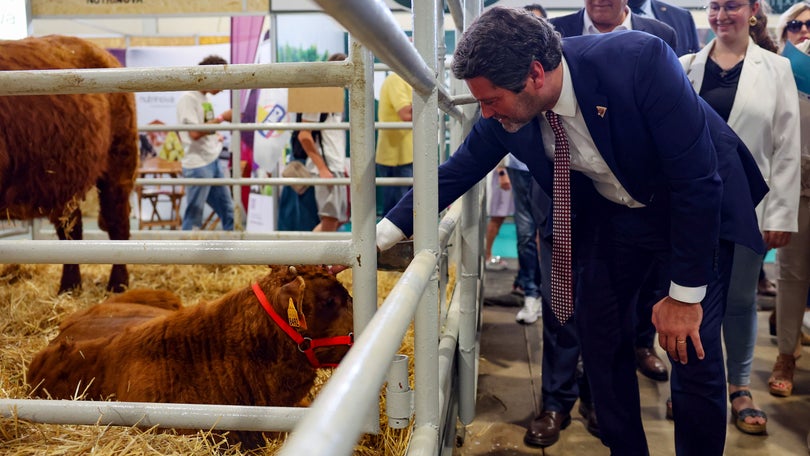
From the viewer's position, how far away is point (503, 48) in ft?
5.12

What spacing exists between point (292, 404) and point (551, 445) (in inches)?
48.0

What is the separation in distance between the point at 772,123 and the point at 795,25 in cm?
102

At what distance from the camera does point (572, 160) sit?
191 centimetres

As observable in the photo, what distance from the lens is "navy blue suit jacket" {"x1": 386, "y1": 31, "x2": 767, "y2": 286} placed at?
5.40 ft

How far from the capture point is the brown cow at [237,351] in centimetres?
186

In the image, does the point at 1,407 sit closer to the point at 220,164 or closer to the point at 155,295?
the point at 155,295

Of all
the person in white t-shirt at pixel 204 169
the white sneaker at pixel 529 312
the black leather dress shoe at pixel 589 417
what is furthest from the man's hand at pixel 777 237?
the person in white t-shirt at pixel 204 169

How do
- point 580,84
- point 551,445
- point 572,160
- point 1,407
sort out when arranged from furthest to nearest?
1. point 551,445
2. point 572,160
3. point 580,84
4. point 1,407

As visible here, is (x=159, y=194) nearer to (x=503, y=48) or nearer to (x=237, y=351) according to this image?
(x=237, y=351)

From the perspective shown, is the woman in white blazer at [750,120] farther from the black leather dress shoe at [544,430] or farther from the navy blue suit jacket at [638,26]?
the black leather dress shoe at [544,430]

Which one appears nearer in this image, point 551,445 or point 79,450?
point 79,450

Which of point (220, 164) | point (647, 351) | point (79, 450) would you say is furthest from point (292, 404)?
point (220, 164)

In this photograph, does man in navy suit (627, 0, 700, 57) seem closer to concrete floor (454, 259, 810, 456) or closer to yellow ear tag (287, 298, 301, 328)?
concrete floor (454, 259, 810, 456)

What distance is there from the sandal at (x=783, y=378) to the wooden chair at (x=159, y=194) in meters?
6.98
